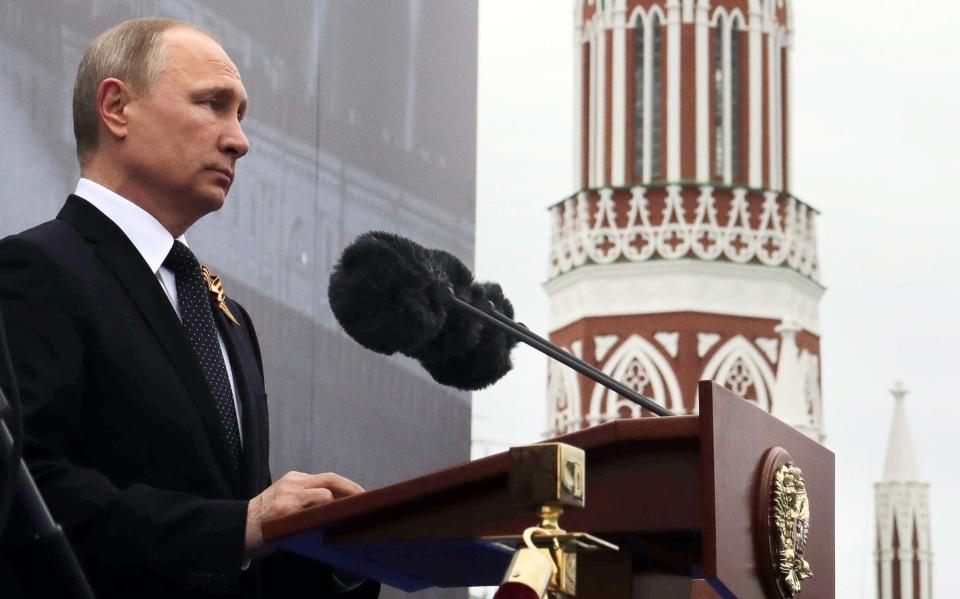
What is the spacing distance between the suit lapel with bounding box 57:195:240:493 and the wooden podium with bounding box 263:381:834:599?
0.81 ft

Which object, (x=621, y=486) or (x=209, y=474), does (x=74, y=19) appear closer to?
(x=209, y=474)

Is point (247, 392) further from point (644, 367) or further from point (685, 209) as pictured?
point (685, 209)

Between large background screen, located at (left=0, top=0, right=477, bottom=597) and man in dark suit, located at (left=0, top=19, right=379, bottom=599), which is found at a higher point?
large background screen, located at (left=0, top=0, right=477, bottom=597)

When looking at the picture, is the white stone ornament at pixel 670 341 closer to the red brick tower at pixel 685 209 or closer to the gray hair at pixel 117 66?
the red brick tower at pixel 685 209

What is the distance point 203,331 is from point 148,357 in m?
0.17

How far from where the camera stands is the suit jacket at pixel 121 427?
2102 mm

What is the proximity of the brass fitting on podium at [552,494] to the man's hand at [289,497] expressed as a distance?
30 centimetres

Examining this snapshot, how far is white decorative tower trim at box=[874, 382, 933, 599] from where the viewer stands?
124 feet

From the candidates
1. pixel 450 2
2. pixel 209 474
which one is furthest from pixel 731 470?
pixel 450 2

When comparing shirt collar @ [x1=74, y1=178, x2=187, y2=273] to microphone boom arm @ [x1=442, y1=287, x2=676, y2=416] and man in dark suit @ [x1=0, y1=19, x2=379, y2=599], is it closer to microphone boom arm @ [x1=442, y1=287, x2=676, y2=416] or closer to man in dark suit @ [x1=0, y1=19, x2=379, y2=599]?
man in dark suit @ [x1=0, y1=19, x2=379, y2=599]

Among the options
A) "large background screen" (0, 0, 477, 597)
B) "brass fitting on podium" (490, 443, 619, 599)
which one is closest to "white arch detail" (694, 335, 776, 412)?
"large background screen" (0, 0, 477, 597)

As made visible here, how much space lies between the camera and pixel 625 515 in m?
2.05

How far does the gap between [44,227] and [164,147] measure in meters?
0.17

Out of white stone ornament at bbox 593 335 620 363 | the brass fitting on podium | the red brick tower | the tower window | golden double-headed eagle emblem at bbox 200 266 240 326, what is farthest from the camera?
white stone ornament at bbox 593 335 620 363
